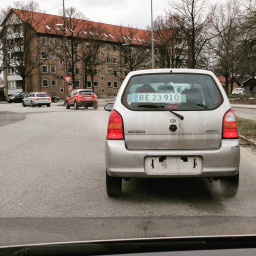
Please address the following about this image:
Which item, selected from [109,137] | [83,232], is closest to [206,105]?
[109,137]

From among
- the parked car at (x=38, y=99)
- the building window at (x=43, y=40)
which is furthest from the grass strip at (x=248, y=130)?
the building window at (x=43, y=40)

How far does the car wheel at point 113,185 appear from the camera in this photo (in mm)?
4555

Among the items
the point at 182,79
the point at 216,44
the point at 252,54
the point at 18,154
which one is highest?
the point at 216,44

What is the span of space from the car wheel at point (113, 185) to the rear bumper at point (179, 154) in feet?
0.80

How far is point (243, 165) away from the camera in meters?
6.81

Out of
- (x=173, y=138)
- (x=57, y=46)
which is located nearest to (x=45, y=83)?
(x=57, y=46)

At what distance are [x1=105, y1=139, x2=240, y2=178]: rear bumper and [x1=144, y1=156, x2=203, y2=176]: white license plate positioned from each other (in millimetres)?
36

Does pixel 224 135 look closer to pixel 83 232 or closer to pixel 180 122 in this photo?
pixel 180 122

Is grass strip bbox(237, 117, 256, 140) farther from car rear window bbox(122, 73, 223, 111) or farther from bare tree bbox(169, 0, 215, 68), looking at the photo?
bare tree bbox(169, 0, 215, 68)

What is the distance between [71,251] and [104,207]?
276 centimetres

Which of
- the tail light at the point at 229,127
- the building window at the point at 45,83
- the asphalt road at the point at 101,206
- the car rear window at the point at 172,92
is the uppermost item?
the building window at the point at 45,83

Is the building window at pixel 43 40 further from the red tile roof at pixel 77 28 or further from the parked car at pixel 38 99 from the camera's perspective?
the parked car at pixel 38 99

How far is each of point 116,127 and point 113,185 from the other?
0.73 metres

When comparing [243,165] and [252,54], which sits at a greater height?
[252,54]
